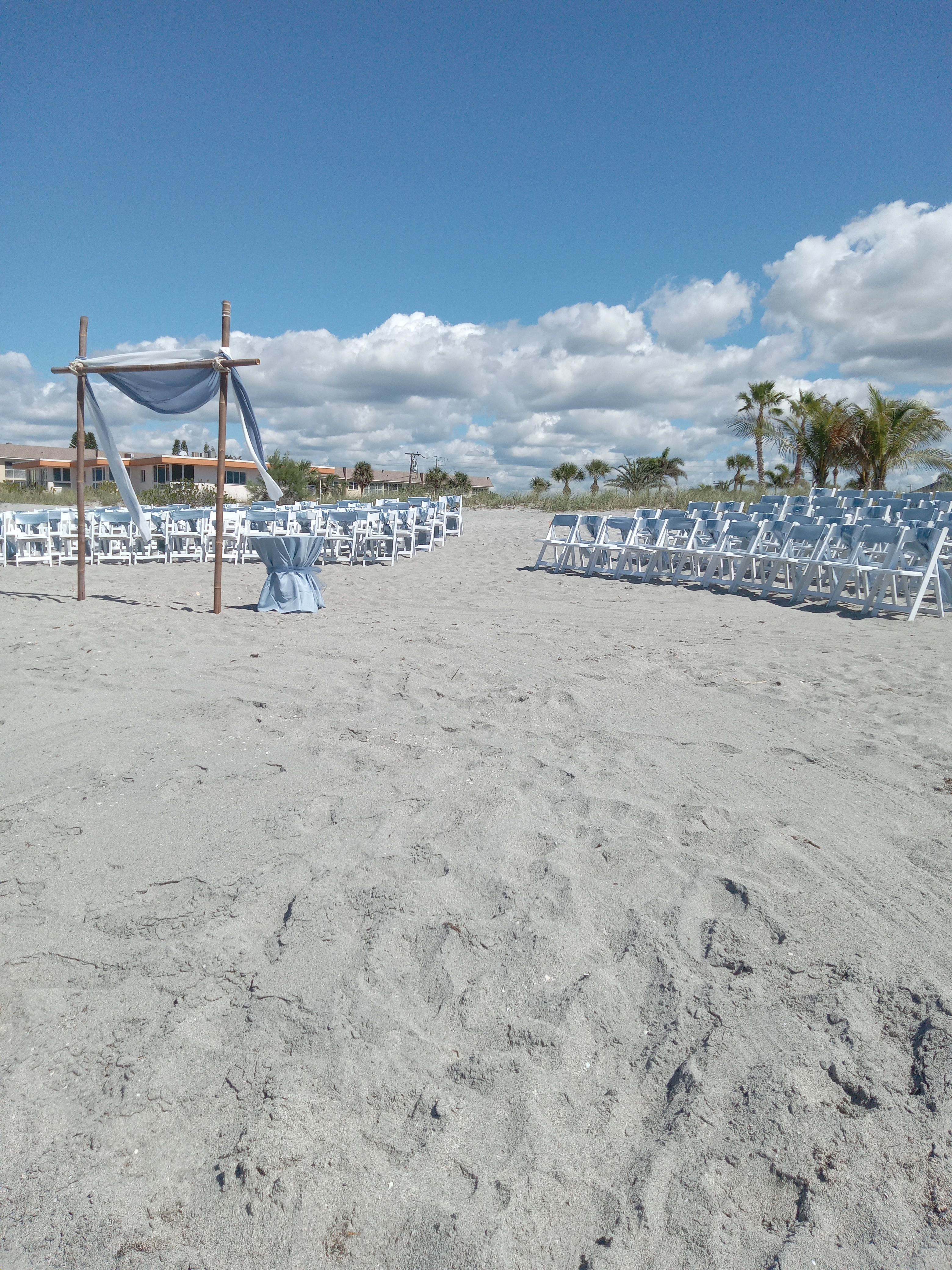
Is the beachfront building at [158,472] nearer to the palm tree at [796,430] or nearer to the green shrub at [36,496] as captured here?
the green shrub at [36,496]

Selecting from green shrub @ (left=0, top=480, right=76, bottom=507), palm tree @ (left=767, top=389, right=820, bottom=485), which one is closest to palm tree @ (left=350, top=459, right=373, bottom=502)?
green shrub @ (left=0, top=480, right=76, bottom=507)

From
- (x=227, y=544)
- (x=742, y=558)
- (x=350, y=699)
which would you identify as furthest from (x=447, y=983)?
(x=227, y=544)

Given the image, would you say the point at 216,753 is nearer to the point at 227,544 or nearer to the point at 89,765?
the point at 89,765

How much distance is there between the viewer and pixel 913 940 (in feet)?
7.47

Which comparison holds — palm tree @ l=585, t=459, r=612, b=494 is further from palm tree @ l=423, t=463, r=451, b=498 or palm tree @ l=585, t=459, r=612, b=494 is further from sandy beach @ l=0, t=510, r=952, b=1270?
sandy beach @ l=0, t=510, r=952, b=1270

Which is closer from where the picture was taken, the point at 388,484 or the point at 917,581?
the point at 917,581

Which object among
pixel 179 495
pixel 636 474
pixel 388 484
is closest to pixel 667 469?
pixel 636 474

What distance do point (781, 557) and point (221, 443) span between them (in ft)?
20.6

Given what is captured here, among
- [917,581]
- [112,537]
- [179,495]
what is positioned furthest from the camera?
[179,495]

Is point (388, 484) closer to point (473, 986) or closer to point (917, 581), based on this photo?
point (917, 581)

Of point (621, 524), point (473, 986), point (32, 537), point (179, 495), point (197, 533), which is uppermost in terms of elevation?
point (621, 524)

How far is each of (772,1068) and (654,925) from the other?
22.1 inches

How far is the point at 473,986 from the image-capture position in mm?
2109

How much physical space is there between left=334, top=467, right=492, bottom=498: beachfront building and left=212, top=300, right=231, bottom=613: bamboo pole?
71.5 ft
